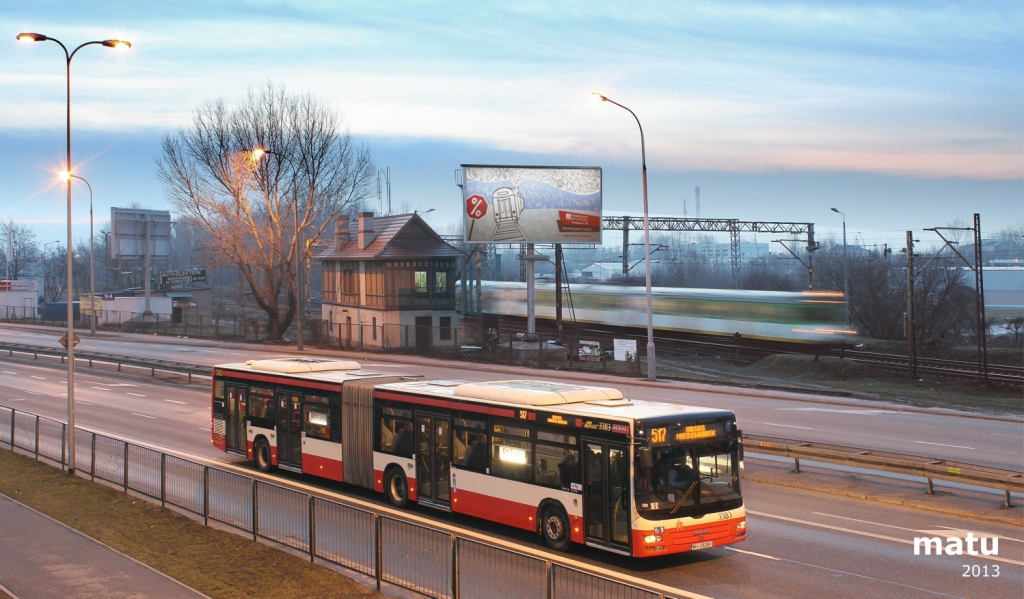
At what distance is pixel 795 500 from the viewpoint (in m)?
15.7

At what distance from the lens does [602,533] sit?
39.1 feet

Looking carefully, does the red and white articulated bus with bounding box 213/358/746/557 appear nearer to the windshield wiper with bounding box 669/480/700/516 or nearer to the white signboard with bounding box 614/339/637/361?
the windshield wiper with bounding box 669/480/700/516

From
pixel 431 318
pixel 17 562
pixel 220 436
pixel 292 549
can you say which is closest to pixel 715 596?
pixel 292 549

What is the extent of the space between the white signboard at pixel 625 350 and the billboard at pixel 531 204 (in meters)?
13.1

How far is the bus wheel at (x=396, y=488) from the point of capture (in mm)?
15562

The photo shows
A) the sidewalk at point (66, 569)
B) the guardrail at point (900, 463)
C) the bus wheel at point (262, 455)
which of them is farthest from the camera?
the bus wheel at point (262, 455)

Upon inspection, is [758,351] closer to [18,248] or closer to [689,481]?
[689,481]

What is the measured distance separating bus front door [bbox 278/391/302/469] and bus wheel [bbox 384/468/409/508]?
10.3 feet

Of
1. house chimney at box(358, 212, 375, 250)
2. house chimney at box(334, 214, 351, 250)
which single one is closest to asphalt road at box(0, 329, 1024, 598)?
house chimney at box(358, 212, 375, 250)

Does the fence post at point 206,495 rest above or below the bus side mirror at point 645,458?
below

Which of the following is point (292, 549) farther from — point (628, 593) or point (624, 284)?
point (624, 284)

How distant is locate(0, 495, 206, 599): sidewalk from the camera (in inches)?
412

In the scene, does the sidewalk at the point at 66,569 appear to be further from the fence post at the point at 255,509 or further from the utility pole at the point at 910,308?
the utility pole at the point at 910,308

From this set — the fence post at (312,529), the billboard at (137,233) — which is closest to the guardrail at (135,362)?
the billboard at (137,233)
